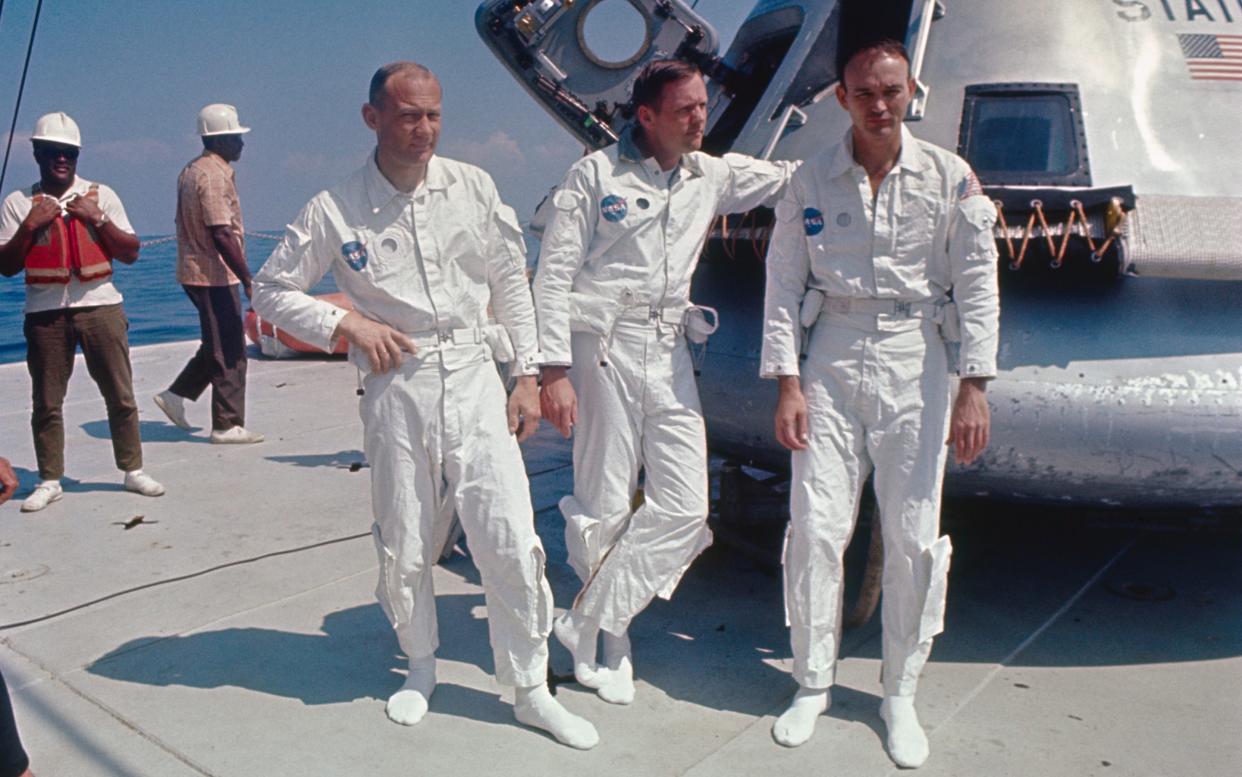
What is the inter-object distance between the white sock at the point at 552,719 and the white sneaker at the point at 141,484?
297 cm

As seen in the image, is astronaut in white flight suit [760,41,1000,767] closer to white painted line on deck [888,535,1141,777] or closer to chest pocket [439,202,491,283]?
white painted line on deck [888,535,1141,777]

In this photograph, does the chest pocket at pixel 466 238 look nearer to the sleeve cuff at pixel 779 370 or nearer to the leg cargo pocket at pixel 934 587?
the sleeve cuff at pixel 779 370

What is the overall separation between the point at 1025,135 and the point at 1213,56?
2.43 feet

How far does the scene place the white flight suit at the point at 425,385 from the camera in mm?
2914

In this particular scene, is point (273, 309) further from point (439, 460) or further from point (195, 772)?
point (195, 772)

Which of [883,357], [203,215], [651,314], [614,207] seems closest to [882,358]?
[883,357]

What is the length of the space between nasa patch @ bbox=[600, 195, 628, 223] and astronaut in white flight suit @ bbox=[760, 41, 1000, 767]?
457mm

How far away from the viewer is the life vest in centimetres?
482

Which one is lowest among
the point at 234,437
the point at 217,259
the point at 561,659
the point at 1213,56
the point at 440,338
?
the point at 234,437

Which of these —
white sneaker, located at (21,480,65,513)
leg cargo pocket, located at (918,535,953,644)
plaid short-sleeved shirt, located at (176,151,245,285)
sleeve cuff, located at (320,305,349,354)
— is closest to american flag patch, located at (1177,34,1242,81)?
leg cargo pocket, located at (918,535,953,644)

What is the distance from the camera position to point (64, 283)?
16.0ft

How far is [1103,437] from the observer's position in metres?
3.10

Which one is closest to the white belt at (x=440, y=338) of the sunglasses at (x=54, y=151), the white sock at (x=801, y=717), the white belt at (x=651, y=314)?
the white belt at (x=651, y=314)

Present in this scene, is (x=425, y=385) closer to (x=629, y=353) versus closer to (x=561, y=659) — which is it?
(x=629, y=353)
